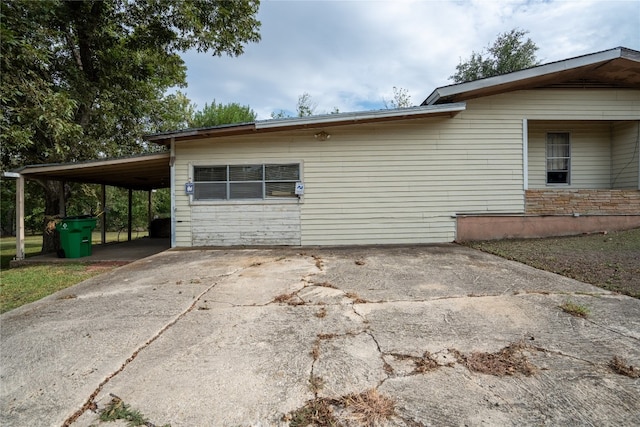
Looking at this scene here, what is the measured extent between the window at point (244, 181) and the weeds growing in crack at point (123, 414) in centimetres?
626

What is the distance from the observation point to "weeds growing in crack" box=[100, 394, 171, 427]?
159 centimetres

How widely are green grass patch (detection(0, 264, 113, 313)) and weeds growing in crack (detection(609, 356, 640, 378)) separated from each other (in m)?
5.92

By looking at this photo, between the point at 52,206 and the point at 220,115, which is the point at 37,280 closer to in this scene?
the point at 52,206

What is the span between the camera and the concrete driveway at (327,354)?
1.67 meters

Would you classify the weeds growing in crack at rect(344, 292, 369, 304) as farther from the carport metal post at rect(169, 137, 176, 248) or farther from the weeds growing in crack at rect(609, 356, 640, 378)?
the carport metal post at rect(169, 137, 176, 248)

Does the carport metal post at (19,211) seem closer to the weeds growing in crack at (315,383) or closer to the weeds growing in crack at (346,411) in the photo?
the weeds growing in crack at (315,383)

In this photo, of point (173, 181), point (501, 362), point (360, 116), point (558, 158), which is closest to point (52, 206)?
point (173, 181)

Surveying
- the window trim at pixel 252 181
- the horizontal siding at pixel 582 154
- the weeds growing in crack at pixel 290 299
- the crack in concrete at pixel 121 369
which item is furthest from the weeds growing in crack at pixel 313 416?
the horizontal siding at pixel 582 154

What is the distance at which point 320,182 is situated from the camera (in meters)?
7.81

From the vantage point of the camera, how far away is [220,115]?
2345 cm

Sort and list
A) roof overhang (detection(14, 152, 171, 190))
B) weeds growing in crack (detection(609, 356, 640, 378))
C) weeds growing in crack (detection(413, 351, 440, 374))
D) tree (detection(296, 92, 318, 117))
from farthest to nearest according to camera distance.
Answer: tree (detection(296, 92, 318, 117)), roof overhang (detection(14, 152, 171, 190)), weeds growing in crack (detection(413, 351, 440, 374)), weeds growing in crack (detection(609, 356, 640, 378))

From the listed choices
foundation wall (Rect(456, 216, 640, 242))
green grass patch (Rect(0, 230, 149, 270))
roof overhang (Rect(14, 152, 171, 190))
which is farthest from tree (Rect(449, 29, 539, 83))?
green grass patch (Rect(0, 230, 149, 270))

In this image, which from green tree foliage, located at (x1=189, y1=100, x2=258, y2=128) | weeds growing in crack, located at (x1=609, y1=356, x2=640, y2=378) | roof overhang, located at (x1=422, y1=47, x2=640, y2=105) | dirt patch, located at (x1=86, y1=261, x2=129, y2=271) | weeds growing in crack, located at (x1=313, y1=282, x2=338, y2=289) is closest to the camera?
weeds growing in crack, located at (x1=609, y1=356, x2=640, y2=378)

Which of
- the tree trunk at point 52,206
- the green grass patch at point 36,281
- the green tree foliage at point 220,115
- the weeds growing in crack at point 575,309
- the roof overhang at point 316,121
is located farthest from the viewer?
the green tree foliage at point 220,115
